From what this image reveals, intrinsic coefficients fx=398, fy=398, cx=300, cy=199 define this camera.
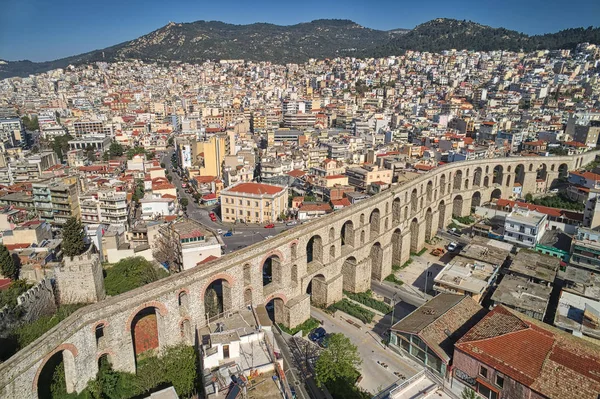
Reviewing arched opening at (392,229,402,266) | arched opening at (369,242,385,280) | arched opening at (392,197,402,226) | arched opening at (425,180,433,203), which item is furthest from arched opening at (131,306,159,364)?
arched opening at (425,180,433,203)

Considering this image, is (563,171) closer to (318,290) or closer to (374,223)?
(374,223)

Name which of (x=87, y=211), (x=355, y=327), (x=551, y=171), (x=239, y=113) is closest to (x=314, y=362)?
(x=355, y=327)

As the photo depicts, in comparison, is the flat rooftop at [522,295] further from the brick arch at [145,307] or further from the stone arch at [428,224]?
the brick arch at [145,307]

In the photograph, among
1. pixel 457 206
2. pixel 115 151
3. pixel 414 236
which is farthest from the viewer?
pixel 115 151

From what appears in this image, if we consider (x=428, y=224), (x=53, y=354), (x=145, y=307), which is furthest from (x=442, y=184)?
(x=53, y=354)

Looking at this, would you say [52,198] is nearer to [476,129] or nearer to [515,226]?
[515,226]

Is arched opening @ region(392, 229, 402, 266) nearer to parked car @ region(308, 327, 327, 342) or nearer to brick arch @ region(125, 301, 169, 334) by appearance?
parked car @ region(308, 327, 327, 342)

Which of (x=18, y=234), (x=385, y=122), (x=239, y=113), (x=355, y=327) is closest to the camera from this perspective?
(x=355, y=327)

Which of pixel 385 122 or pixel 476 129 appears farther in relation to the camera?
pixel 385 122
